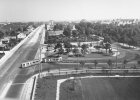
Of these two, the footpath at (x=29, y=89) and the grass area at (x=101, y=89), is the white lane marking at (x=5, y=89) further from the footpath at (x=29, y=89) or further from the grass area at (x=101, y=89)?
the grass area at (x=101, y=89)

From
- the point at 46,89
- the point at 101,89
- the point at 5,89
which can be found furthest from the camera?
the point at 5,89

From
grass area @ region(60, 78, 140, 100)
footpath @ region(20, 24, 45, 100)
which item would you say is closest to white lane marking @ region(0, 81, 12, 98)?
footpath @ region(20, 24, 45, 100)

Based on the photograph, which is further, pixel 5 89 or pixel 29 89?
pixel 5 89

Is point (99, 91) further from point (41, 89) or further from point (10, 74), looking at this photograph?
point (10, 74)

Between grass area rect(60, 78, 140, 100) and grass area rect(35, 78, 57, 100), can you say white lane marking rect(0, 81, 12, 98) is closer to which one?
grass area rect(35, 78, 57, 100)

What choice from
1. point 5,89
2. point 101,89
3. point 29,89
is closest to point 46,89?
point 29,89

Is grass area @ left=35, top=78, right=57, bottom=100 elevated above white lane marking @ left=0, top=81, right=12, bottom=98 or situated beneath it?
elevated above

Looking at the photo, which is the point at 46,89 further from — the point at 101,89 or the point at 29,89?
the point at 101,89

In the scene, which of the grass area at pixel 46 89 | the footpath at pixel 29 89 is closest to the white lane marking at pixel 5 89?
the footpath at pixel 29 89
